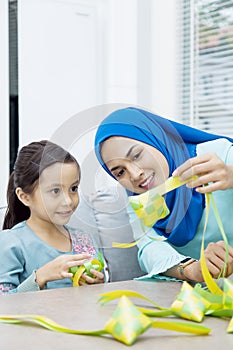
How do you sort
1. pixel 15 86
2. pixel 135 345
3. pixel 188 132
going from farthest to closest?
1. pixel 15 86
2. pixel 188 132
3. pixel 135 345

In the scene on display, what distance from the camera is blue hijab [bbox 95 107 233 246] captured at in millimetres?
978

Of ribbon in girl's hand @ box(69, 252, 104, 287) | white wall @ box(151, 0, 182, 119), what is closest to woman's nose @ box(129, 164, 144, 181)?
ribbon in girl's hand @ box(69, 252, 104, 287)

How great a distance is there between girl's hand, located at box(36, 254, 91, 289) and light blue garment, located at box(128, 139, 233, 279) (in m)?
0.13

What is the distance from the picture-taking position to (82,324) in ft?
2.70

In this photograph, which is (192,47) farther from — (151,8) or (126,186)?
(126,186)

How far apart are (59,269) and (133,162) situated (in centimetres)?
39

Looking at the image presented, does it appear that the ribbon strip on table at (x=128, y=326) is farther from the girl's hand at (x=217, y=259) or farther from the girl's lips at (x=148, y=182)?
the girl's hand at (x=217, y=259)

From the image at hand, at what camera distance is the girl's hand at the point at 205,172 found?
946 mm

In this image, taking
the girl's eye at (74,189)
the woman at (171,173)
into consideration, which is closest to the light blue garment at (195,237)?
the woman at (171,173)

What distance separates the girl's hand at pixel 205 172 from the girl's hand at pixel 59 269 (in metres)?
0.34

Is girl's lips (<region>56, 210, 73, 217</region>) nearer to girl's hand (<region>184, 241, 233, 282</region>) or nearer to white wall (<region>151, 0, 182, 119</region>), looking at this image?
girl's hand (<region>184, 241, 233, 282</region>)

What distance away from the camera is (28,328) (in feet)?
2.62

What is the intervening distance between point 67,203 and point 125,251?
67 cm

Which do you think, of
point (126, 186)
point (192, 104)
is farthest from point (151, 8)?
point (126, 186)
